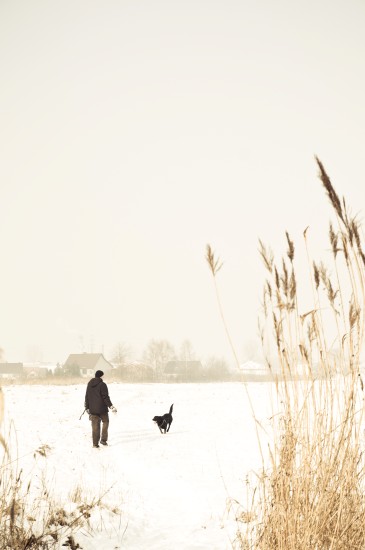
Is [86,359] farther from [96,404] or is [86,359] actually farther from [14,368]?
[96,404]

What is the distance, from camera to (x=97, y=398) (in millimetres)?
10070

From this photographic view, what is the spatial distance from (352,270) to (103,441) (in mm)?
9596

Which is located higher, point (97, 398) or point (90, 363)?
point (97, 398)

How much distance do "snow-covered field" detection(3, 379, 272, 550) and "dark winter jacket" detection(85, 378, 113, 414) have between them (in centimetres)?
90

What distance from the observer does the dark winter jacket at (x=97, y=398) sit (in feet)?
32.9

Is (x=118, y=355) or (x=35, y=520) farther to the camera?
(x=118, y=355)

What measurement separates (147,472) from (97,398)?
8.03 feet

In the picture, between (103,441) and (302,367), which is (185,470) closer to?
(103,441)

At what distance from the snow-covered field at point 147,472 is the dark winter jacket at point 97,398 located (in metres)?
0.90

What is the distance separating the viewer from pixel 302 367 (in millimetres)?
2742

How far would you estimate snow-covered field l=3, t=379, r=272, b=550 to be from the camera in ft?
15.2

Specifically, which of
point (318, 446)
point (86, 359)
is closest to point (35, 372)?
point (86, 359)

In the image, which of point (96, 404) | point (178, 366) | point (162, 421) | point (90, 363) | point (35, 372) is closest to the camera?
point (96, 404)

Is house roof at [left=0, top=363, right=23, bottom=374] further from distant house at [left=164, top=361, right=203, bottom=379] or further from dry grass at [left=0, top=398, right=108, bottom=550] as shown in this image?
dry grass at [left=0, top=398, right=108, bottom=550]
